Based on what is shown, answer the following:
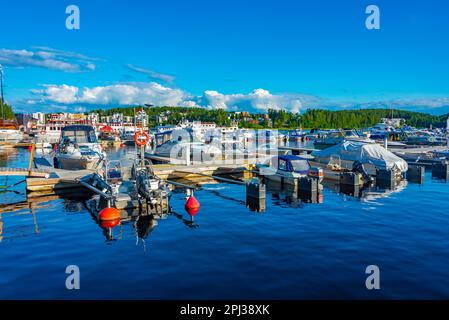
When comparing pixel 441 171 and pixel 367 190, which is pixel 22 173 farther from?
pixel 441 171

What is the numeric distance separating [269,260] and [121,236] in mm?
7928

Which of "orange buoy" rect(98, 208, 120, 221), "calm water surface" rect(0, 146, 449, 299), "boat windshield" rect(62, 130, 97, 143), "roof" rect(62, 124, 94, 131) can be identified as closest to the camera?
"calm water surface" rect(0, 146, 449, 299)

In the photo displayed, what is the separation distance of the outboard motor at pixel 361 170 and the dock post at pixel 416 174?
4.86m

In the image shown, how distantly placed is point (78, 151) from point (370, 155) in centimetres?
3221

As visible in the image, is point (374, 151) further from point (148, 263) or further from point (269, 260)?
point (148, 263)

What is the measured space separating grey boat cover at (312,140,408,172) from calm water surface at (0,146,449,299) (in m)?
10.5

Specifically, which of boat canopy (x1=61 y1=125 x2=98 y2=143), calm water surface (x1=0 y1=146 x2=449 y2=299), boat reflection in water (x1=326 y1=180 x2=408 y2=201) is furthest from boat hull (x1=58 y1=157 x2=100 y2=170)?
boat reflection in water (x1=326 y1=180 x2=408 y2=201)

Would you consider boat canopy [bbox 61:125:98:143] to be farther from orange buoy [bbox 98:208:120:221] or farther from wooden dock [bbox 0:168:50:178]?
orange buoy [bbox 98:208:120:221]

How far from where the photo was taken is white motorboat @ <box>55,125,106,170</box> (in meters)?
39.0

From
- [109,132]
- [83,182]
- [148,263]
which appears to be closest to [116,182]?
[83,182]

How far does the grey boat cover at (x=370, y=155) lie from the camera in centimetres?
3549

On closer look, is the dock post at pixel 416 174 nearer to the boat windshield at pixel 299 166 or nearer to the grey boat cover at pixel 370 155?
the grey boat cover at pixel 370 155

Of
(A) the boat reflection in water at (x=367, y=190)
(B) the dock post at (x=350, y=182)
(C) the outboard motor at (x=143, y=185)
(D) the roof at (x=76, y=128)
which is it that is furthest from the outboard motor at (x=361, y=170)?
(D) the roof at (x=76, y=128)
